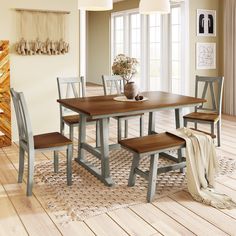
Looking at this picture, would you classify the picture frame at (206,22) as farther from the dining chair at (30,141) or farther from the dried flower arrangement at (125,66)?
the dining chair at (30,141)

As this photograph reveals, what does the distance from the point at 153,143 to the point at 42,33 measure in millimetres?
2721

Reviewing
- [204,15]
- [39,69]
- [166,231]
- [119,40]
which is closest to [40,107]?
[39,69]

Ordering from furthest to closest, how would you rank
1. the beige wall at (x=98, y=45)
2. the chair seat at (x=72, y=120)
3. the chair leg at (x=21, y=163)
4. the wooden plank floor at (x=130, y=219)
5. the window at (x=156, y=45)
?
the beige wall at (x=98, y=45)
the window at (x=156, y=45)
the chair seat at (x=72, y=120)
the chair leg at (x=21, y=163)
the wooden plank floor at (x=130, y=219)

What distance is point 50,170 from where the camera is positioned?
12.6 feet

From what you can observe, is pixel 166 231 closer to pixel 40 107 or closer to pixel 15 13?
pixel 40 107

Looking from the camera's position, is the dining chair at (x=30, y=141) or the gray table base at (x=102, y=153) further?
the gray table base at (x=102, y=153)

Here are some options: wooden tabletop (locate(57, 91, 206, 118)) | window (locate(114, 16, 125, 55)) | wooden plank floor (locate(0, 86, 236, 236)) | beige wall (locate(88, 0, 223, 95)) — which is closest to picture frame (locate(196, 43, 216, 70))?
beige wall (locate(88, 0, 223, 95))

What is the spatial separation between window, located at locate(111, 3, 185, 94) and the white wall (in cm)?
244

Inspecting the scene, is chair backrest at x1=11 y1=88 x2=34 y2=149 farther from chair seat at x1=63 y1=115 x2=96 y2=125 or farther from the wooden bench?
chair seat at x1=63 y1=115 x2=96 y2=125

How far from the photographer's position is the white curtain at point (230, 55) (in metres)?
6.84

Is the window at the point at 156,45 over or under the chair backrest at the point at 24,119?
over

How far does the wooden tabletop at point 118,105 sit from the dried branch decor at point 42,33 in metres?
1.39

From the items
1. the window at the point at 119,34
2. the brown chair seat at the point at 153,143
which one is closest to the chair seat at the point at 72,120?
the brown chair seat at the point at 153,143

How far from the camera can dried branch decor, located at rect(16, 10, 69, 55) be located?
488cm
